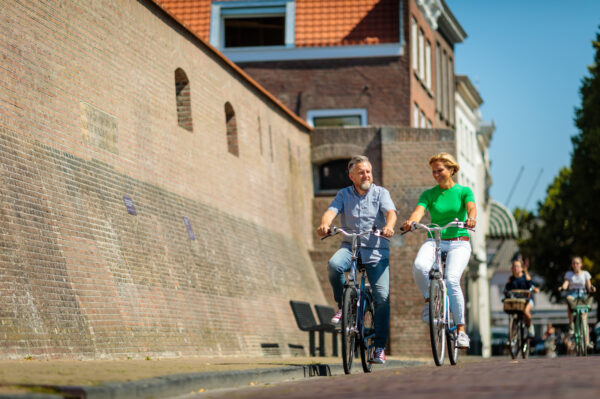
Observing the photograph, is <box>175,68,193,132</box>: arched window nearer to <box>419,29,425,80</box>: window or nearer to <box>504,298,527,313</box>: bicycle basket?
<box>504,298,527,313</box>: bicycle basket

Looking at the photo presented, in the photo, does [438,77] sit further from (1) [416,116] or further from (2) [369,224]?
(2) [369,224]

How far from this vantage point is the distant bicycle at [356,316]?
10148mm

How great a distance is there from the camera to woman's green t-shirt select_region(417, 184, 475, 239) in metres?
11.5

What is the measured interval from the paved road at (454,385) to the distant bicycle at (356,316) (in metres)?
0.36

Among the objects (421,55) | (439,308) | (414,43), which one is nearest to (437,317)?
(439,308)

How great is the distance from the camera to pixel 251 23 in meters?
37.0

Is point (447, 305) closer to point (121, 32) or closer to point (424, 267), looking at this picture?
point (424, 267)

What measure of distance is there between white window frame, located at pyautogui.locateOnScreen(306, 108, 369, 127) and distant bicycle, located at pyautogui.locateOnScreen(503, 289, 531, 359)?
60.6 ft

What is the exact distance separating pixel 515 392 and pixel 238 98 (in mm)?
17033

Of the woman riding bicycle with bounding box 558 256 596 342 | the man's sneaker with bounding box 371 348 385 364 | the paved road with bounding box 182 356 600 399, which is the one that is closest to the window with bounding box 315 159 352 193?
the woman riding bicycle with bounding box 558 256 596 342

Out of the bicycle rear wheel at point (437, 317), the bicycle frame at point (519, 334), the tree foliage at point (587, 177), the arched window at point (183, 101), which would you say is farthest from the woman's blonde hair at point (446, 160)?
the tree foliage at point (587, 177)

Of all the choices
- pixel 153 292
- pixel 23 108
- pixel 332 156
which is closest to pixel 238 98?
pixel 332 156

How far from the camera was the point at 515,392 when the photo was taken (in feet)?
23.6

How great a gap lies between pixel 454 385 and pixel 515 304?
29.9 feet
